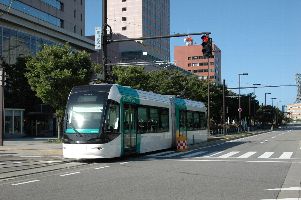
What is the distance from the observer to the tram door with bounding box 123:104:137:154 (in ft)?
70.8

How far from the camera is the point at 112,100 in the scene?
67.9ft

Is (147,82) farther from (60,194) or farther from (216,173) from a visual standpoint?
(60,194)

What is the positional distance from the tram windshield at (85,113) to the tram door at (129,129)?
1.70 metres

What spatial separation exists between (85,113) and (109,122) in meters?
1.12

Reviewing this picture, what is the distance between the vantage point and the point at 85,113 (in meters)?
20.4

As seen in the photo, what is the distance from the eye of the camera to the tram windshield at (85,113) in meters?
20.0

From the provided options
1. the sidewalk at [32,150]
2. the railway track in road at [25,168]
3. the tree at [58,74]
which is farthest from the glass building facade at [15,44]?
the railway track in road at [25,168]

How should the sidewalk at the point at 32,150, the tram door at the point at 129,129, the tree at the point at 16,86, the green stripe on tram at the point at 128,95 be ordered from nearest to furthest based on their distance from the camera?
the tram door at the point at 129,129, the green stripe on tram at the point at 128,95, the sidewalk at the point at 32,150, the tree at the point at 16,86

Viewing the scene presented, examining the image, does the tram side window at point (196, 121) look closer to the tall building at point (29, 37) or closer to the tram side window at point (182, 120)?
the tram side window at point (182, 120)

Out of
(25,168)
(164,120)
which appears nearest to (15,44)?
(164,120)

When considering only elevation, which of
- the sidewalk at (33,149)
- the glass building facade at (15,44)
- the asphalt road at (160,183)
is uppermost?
the glass building facade at (15,44)

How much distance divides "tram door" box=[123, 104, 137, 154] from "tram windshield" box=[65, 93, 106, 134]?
5.56 ft

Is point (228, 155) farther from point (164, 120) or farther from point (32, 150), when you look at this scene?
point (32, 150)

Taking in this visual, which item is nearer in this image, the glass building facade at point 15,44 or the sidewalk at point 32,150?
the sidewalk at point 32,150
